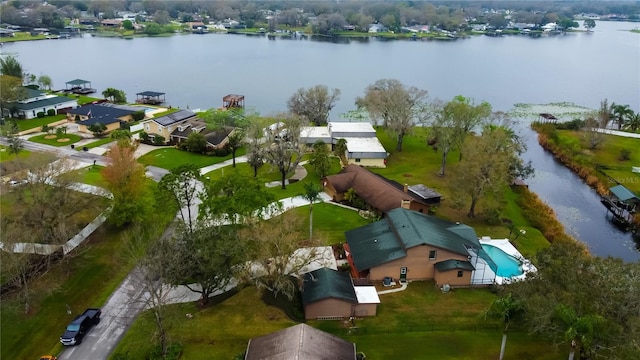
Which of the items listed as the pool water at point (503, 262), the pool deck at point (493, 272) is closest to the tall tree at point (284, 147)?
the pool water at point (503, 262)

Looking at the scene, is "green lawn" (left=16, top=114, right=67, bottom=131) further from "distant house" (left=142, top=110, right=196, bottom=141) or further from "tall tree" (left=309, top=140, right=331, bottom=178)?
"tall tree" (left=309, top=140, right=331, bottom=178)

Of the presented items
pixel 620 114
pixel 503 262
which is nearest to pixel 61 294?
pixel 503 262

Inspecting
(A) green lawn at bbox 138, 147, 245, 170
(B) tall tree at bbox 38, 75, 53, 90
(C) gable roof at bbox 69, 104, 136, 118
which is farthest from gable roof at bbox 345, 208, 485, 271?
(B) tall tree at bbox 38, 75, 53, 90

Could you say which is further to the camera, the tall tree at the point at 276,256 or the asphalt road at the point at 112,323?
the tall tree at the point at 276,256

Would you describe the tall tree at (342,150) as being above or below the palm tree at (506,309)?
below

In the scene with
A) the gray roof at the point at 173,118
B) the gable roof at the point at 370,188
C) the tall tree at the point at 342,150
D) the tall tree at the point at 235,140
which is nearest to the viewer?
the gable roof at the point at 370,188

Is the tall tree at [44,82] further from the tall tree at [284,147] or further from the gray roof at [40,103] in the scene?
the tall tree at [284,147]
